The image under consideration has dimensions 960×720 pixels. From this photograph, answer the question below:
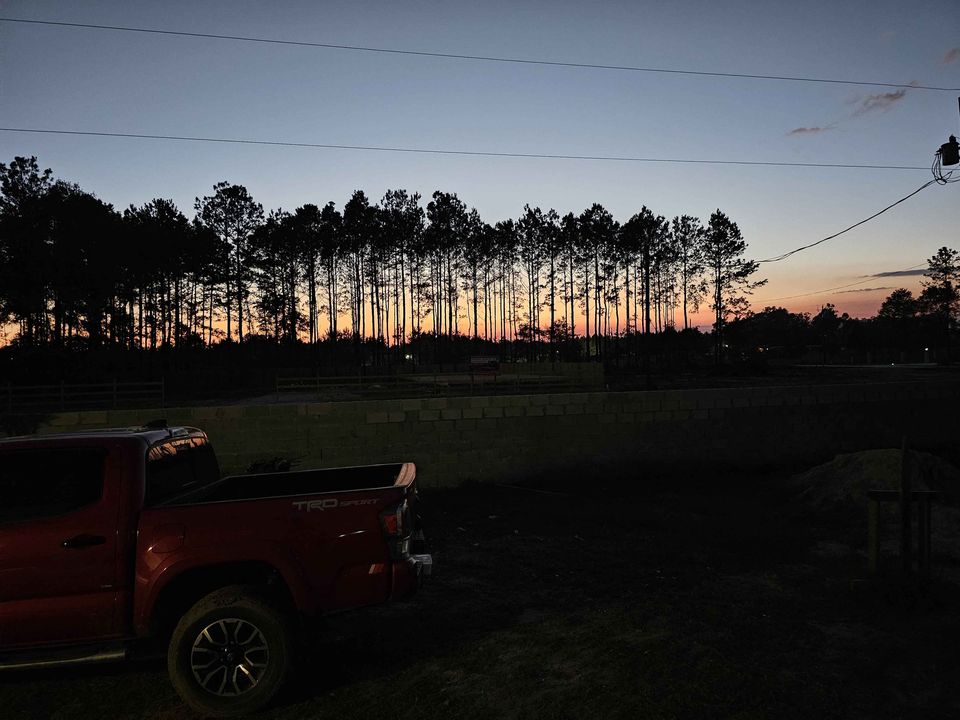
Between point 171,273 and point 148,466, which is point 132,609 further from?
point 171,273

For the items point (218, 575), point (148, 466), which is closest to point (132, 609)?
point (218, 575)

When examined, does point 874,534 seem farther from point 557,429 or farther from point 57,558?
point 57,558

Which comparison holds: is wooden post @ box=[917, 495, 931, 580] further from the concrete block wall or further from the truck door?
the concrete block wall

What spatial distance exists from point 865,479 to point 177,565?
11.0 m

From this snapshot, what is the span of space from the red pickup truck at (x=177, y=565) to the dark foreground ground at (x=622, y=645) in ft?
1.23

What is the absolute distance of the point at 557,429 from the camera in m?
13.0

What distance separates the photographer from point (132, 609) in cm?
364

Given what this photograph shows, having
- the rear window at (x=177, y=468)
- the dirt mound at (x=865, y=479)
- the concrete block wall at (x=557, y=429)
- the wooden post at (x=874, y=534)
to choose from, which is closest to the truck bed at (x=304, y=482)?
the rear window at (x=177, y=468)

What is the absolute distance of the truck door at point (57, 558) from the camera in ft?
11.5

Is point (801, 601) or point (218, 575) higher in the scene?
point (218, 575)

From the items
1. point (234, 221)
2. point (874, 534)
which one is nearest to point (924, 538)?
point (874, 534)

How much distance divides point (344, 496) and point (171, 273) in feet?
167

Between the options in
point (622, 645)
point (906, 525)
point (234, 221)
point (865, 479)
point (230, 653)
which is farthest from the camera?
point (234, 221)

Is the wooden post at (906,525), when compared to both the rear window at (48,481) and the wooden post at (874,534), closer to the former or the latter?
the wooden post at (874,534)
